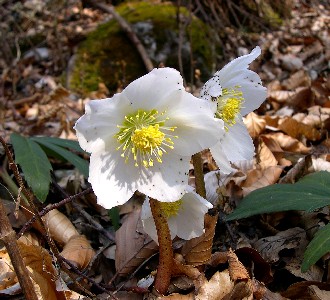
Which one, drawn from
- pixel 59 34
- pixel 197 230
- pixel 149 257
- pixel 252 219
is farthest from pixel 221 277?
pixel 59 34

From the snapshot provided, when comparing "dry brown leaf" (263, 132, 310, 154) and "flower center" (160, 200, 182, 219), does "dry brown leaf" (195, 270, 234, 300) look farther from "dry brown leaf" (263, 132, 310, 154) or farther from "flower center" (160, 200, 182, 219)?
"dry brown leaf" (263, 132, 310, 154)

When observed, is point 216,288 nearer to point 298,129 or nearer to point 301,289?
point 301,289

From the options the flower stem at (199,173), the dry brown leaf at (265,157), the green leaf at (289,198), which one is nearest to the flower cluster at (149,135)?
the flower stem at (199,173)

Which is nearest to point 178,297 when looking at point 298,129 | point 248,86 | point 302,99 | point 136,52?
point 248,86

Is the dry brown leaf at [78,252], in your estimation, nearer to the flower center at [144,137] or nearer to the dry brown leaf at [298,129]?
the flower center at [144,137]

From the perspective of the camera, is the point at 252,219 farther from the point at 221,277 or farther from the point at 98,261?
the point at 98,261

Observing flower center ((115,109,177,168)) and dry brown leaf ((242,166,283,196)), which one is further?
dry brown leaf ((242,166,283,196))

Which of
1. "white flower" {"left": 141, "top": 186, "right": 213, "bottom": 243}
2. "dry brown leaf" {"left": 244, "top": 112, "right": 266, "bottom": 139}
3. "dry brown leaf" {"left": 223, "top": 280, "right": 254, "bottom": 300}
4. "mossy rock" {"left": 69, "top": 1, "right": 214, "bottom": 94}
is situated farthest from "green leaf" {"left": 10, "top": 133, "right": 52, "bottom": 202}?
"mossy rock" {"left": 69, "top": 1, "right": 214, "bottom": 94}
